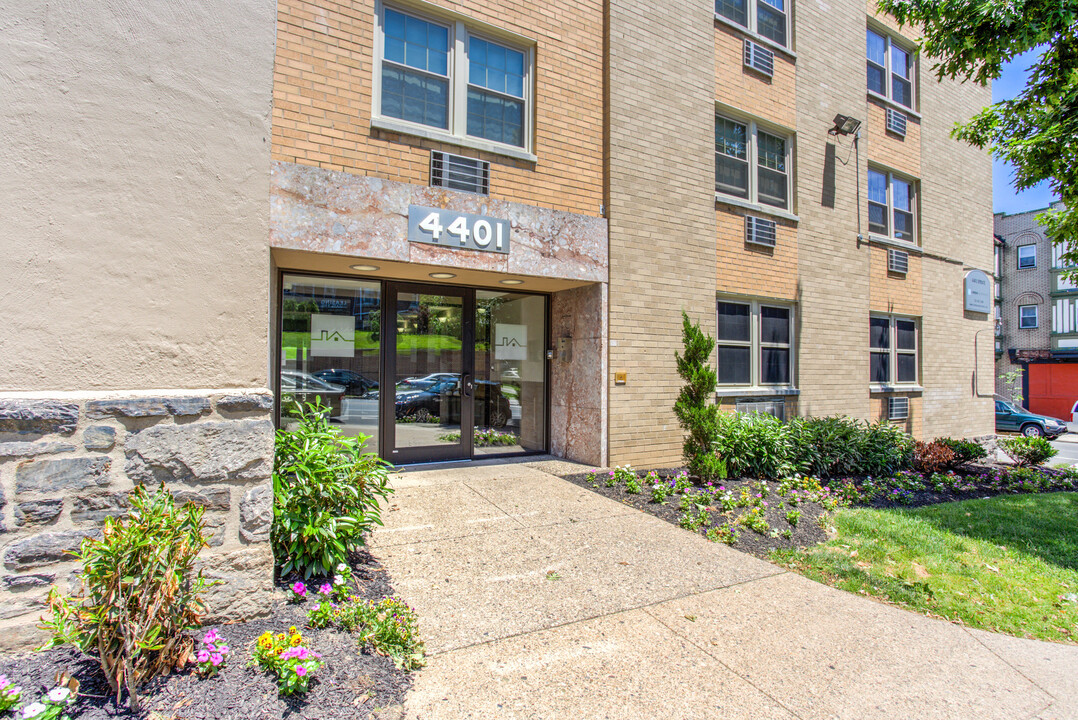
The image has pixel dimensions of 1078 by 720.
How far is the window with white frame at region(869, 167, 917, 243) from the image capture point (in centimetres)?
1126

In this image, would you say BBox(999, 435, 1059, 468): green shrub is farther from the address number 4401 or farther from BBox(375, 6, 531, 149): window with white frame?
BBox(375, 6, 531, 149): window with white frame

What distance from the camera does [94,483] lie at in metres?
2.80

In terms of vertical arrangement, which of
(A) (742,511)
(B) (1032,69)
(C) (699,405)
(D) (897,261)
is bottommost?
(A) (742,511)

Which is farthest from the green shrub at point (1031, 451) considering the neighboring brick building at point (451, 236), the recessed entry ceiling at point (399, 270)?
the recessed entry ceiling at point (399, 270)

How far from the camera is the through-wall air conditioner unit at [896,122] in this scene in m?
11.5

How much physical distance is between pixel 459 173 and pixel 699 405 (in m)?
4.14

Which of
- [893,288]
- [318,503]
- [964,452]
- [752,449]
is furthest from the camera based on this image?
[893,288]

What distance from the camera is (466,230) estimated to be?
20.7 ft

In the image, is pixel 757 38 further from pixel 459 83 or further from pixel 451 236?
pixel 451 236

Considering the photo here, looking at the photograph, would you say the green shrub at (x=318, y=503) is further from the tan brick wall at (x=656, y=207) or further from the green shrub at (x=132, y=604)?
the tan brick wall at (x=656, y=207)

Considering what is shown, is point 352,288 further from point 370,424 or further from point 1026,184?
point 1026,184

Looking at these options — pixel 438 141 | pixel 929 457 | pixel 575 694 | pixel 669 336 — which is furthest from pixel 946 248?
pixel 575 694

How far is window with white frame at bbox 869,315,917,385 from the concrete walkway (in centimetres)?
853

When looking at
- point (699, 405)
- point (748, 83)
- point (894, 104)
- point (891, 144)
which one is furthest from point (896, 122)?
point (699, 405)
